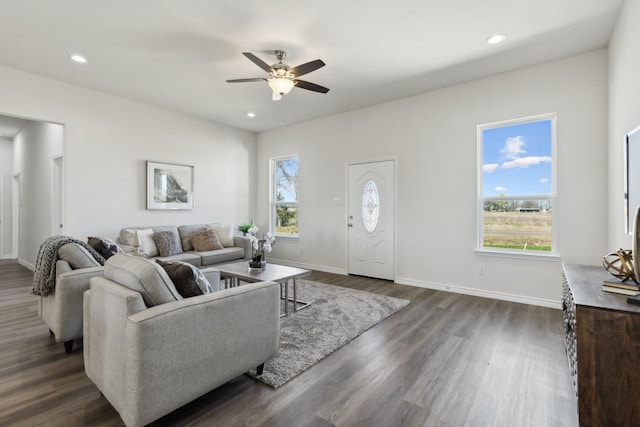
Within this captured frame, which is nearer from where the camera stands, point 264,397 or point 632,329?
point 632,329

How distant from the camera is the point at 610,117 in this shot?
308cm

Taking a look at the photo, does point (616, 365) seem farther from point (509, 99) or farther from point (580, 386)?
point (509, 99)

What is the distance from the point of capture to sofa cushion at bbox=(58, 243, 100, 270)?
2.52 metres

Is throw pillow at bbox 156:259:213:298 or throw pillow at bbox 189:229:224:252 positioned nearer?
throw pillow at bbox 156:259:213:298

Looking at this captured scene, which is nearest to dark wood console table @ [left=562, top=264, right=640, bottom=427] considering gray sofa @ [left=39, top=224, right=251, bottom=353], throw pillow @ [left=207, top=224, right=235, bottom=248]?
gray sofa @ [left=39, top=224, right=251, bottom=353]

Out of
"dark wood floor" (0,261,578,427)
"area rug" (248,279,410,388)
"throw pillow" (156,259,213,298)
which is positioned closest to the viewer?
"dark wood floor" (0,261,578,427)

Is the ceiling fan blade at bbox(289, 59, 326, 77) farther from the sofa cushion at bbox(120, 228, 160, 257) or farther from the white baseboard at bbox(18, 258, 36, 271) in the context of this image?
the white baseboard at bbox(18, 258, 36, 271)

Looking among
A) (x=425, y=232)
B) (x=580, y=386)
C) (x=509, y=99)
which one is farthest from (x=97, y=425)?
(x=509, y=99)

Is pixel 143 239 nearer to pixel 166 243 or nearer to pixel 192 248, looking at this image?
pixel 166 243

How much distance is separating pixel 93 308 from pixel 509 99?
463 centimetres

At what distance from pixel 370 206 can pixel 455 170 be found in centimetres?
144

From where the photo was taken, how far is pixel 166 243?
458cm

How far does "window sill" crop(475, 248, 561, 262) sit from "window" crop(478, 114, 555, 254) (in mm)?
45

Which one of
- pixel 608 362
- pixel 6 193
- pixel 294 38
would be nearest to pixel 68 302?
pixel 294 38
